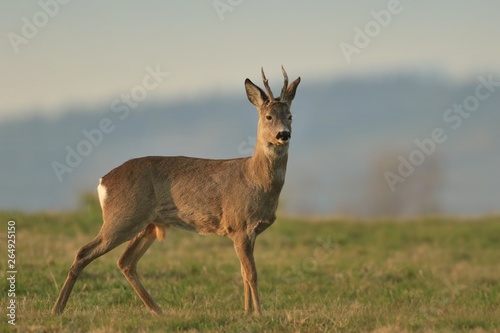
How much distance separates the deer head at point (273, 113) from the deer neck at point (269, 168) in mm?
47

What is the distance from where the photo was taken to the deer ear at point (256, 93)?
1030 cm

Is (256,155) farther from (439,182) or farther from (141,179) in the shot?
(439,182)

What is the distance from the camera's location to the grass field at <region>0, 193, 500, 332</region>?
908cm

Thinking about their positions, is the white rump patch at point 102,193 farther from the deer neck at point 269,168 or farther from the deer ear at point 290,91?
the deer ear at point 290,91

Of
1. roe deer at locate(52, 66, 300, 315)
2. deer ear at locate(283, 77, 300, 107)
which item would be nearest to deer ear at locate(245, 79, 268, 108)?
roe deer at locate(52, 66, 300, 315)

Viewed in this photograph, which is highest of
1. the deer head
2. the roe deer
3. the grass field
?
the deer head

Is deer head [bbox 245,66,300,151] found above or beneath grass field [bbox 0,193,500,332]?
above

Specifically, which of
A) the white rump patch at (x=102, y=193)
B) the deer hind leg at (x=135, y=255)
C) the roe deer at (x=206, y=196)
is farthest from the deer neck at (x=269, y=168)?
the white rump patch at (x=102, y=193)

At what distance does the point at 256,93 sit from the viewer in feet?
34.0

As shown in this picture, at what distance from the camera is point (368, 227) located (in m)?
21.5

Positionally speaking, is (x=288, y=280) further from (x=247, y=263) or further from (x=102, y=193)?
(x=102, y=193)

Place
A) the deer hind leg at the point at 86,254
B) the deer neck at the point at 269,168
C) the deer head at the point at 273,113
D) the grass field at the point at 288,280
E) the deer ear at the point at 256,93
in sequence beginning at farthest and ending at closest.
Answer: the deer ear at the point at 256,93
the deer neck at the point at 269,168
the deer head at the point at 273,113
the deer hind leg at the point at 86,254
the grass field at the point at 288,280

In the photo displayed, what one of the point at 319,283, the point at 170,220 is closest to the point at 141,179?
the point at 170,220

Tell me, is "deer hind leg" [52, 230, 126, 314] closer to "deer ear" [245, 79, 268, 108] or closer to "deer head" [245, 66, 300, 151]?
"deer head" [245, 66, 300, 151]
